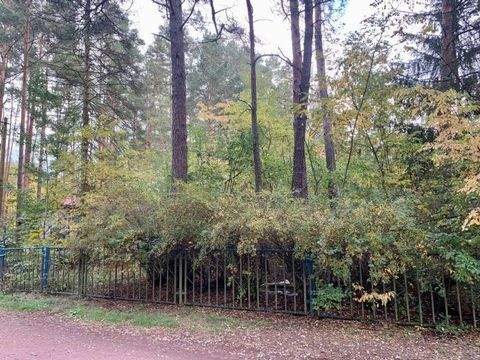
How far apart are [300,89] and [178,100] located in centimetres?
290

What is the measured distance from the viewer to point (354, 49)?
8930 mm

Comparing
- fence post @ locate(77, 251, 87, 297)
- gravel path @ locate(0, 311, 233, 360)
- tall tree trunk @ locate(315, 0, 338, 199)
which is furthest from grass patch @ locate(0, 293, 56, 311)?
tall tree trunk @ locate(315, 0, 338, 199)

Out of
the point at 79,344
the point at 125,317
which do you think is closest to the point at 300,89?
the point at 125,317

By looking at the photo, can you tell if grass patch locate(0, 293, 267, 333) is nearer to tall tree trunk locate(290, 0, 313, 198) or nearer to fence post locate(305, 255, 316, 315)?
fence post locate(305, 255, 316, 315)

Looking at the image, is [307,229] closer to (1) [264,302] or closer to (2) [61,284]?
(1) [264,302]

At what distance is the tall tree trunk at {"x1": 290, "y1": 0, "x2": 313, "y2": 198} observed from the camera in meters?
8.59

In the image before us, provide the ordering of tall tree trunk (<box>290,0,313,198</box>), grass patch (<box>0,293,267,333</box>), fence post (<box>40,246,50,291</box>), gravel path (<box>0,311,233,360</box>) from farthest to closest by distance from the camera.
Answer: tall tree trunk (<box>290,0,313,198</box>)
fence post (<box>40,246,50,291</box>)
grass patch (<box>0,293,267,333</box>)
gravel path (<box>0,311,233,360</box>)

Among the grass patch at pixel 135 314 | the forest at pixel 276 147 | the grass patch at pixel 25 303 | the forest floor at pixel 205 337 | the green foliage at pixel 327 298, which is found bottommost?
the forest floor at pixel 205 337

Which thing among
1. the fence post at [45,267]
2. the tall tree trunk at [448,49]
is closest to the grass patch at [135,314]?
the fence post at [45,267]

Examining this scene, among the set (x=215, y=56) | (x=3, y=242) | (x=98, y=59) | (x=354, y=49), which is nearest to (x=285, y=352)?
(x=354, y=49)

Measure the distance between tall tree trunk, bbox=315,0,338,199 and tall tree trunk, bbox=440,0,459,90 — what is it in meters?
2.60

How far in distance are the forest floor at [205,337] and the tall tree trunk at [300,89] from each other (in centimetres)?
317

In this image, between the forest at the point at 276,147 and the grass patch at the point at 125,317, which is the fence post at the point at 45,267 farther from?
the grass patch at the point at 125,317

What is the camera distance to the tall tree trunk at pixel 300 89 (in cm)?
859
